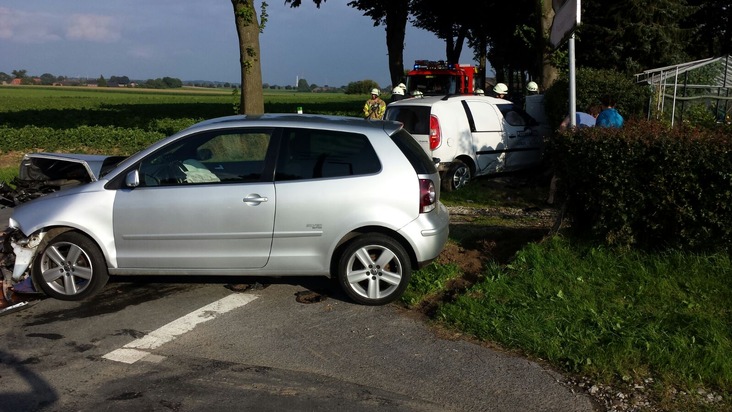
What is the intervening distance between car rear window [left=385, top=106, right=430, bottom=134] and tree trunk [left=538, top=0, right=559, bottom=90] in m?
5.92

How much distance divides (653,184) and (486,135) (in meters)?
6.28

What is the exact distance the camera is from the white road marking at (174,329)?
498 cm

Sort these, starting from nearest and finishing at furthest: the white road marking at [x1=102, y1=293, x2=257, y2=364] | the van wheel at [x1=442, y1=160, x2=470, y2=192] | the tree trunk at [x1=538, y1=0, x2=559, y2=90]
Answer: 1. the white road marking at [x1=102, y1=293, x2=257, y2=364]
2. the van wheel at [x1=442, y1=160, x2=470, y2=192]
3. the tree trunk at [x1=538, y1=0, x2=559, y2=90]

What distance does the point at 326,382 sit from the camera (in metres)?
4.51

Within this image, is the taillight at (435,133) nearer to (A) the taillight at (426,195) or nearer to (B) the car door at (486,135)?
(B) the car door at (486,135)

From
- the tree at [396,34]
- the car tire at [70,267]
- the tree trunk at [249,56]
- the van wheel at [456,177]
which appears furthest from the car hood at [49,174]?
the tree at [396,34]

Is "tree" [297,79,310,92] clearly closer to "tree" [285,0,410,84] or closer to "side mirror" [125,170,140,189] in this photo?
"tree" [285,0,410,84]

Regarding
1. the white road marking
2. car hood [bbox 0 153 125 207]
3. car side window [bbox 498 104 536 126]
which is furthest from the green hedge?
car side window [bbox 498 104 536 126]

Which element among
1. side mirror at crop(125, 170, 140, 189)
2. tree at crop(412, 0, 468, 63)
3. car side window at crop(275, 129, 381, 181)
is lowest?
side mirror at crop(125, 170, 140, 189)

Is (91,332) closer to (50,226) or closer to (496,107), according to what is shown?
(50,226)

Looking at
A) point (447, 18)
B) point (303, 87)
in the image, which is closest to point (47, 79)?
point (303, 87)

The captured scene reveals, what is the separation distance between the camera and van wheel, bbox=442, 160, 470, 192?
456 inches

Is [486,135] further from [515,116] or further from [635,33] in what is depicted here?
[635,33]

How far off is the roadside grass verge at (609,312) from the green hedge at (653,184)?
0.21 metres
